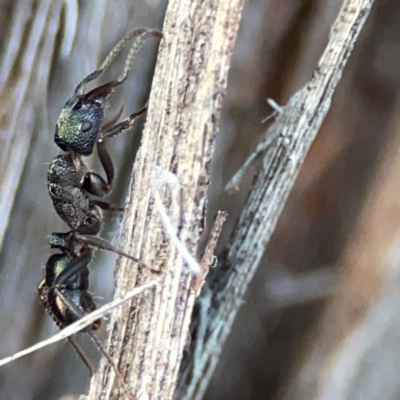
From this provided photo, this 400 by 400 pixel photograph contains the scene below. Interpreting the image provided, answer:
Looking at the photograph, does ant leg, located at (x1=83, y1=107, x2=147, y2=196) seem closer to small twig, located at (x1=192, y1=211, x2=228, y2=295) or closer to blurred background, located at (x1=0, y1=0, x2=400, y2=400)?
blurred background, located at (x1=0, y1=0, x2=400, y2=400)

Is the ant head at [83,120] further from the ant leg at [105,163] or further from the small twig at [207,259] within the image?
the small twig at [207,259]

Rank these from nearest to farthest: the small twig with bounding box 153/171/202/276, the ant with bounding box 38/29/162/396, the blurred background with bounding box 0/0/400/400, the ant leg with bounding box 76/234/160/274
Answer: the small twig with bounding box 153/171/202/276
the ant leg with bounding box 76/234/160/274
the ant with bounding box 38/29/162/396
the blurred background with bounding box 0/0/400/400

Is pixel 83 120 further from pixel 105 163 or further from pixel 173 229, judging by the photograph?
pixel 173 229

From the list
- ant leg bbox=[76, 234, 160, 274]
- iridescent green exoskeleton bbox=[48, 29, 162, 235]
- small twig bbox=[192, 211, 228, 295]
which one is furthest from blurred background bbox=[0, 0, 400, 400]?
small twig bbox=[192, 211, 228, 295]

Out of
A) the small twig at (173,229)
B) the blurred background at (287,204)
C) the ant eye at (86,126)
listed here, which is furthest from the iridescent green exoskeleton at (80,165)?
the small twig at (173,229)

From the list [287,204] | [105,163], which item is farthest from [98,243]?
[287,204]

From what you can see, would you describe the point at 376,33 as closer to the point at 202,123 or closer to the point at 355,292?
the point at 355,292

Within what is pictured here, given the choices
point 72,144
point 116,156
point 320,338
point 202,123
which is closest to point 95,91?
point 72,144
